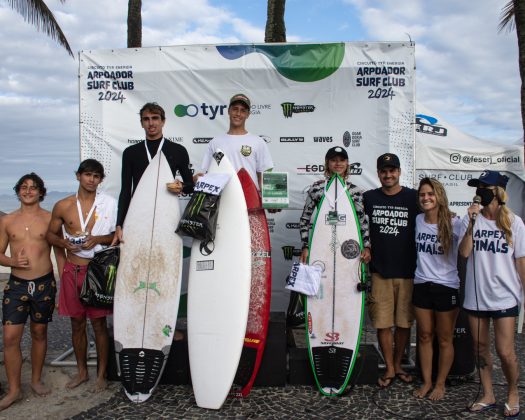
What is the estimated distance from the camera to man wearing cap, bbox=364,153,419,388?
11.1 ft

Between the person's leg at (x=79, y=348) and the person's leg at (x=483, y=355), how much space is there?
2895 mm

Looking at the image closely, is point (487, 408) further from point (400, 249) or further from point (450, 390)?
point (400, 249)

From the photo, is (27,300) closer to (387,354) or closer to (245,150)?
(245,150)

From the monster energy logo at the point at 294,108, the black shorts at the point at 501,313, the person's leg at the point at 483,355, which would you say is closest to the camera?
the black shorts at the point at 501,313

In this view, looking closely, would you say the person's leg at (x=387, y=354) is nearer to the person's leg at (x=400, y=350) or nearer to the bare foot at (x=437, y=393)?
the person's leg at (x=400, y=350)

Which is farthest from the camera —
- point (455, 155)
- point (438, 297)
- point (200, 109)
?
point (455, 155)

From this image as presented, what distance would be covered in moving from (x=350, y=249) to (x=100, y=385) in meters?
2.24

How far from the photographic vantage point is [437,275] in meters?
3.18

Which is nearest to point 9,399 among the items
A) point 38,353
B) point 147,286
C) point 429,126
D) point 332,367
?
point 38,353

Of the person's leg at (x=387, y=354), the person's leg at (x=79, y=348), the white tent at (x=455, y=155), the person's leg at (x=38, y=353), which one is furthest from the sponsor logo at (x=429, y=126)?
the person's leg at (x=38, y=353)

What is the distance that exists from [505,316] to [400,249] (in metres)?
0.82

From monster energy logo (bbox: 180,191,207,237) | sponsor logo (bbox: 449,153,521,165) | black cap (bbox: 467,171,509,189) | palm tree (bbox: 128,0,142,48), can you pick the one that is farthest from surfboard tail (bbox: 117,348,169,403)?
sponsor logo (bbox: 449,153,521,165)

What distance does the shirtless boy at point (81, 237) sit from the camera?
338cm

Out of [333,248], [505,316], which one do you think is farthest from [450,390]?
[333,248]
